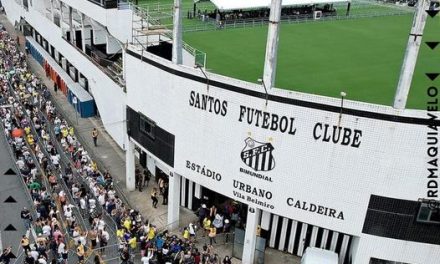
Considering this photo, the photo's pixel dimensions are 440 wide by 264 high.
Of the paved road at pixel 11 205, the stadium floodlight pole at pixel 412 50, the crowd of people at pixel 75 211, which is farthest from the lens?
the paved road at pixel 11 205

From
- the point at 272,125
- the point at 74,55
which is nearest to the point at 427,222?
the point at 272,125

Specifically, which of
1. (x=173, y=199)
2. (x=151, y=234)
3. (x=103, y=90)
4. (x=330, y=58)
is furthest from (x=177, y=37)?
(x=330, y=58)

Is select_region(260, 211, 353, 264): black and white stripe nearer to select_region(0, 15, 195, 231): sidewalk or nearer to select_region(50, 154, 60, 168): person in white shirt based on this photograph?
select_region(0, 15, 195, 231): sidewalk

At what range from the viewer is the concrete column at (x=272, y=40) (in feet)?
47.8

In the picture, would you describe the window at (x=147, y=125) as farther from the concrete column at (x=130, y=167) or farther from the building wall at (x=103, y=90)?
the building wall at (x=103, y=90)

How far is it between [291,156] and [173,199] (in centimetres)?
635

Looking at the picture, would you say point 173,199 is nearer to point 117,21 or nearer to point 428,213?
point 428,213

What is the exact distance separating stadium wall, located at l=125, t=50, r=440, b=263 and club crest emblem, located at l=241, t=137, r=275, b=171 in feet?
0.13

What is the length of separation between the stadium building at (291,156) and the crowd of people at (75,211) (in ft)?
5.74

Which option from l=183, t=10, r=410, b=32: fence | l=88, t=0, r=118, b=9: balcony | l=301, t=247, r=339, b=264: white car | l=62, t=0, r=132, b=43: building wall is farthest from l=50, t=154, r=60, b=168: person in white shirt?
l=301, t=247, r=339, b=264: white car

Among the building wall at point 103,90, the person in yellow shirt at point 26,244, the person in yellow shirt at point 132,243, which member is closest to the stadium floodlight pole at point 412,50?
the person in yellow shirt at point 132,243

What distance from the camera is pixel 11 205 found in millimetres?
20875

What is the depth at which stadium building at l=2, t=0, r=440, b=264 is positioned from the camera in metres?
14.5

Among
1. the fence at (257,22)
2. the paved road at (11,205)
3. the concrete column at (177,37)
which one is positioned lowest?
the paved road at (11,205)
